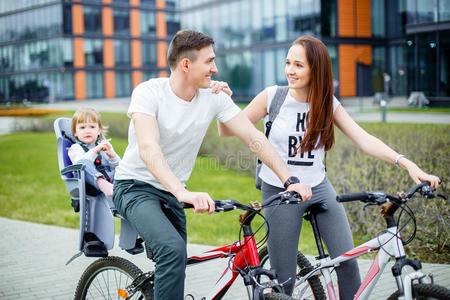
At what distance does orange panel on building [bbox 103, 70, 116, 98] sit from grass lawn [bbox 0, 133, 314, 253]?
27.5 m

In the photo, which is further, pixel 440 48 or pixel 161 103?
pixel 440 48

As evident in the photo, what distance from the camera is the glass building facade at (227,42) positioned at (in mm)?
15777

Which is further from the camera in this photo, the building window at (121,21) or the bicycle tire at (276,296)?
the building window at (121,21)

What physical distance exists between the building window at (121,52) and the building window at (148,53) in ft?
4.51

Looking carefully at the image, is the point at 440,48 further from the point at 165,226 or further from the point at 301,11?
the point at 301,11

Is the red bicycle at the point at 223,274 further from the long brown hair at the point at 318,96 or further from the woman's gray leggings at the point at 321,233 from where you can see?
the long brown hair at the point at 318,96

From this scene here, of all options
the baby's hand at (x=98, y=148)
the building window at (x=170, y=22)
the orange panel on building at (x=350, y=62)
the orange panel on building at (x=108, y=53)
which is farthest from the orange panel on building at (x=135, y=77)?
the baby's hand at (x=98, y=148)

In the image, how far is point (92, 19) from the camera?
143ft

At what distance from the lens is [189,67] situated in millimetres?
3492

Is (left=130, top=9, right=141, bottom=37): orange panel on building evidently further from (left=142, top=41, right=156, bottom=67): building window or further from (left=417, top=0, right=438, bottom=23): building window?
(left=417, top=0, right=438, bottom=23): building window

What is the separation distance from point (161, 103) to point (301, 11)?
2919 centimetres

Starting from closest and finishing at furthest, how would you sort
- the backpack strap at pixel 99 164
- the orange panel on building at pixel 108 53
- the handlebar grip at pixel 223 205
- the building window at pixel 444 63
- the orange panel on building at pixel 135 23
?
the handlebar grip at pixel 223 205 < the backpack strap at pixel 99 164 < the building window at pixel 444 63 < the orange panel on building at pixel 108 53 < the orange panel on building at pixel 135 23

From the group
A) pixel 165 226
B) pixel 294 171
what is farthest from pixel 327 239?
pixel 165 226

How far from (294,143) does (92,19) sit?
137 feet
